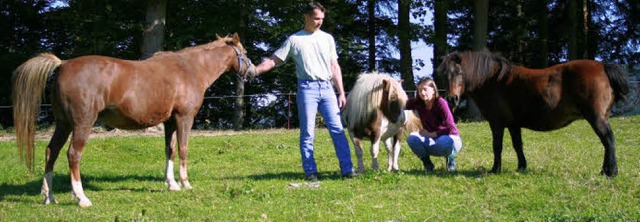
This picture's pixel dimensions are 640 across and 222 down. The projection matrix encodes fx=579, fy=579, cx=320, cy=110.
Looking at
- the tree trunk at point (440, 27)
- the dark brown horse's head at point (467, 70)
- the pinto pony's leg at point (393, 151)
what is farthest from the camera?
the tree trunk at point (440, 27)

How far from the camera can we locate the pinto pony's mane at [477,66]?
762 centimetres

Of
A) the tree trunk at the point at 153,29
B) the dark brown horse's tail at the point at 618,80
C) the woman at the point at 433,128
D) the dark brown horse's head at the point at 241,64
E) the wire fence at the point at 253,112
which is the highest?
the tree trunk at the point at 153,29

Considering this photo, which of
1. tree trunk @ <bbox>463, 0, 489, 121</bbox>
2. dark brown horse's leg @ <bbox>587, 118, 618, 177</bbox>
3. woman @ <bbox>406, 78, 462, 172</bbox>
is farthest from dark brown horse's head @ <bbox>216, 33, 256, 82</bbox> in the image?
tree trunk @ <bbox>463, 0, 489, 121</bbox>

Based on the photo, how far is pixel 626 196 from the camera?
5879 mm

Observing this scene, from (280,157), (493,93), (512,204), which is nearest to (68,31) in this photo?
(280,157)

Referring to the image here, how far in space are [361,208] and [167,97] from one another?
2929mm

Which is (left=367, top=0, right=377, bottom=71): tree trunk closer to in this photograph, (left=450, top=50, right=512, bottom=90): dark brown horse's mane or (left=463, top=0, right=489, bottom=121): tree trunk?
(left=463, top=0, right=489, bottom=121): tree trunk

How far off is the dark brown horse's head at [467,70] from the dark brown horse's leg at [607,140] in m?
1.36

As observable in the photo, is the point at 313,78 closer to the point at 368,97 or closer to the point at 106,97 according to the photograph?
the point at 368,97

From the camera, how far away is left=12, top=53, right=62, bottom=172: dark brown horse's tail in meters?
6.38

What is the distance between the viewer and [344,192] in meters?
6.64

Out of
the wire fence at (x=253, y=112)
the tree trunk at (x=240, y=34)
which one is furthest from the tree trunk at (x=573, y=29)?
the tree trunk at (x=240, y=34)

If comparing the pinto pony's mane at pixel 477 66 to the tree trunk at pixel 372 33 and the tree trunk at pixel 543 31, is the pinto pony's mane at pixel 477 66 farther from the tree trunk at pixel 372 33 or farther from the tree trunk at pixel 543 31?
the tree trunk at pixel 372 33

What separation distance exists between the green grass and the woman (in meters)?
0.32
